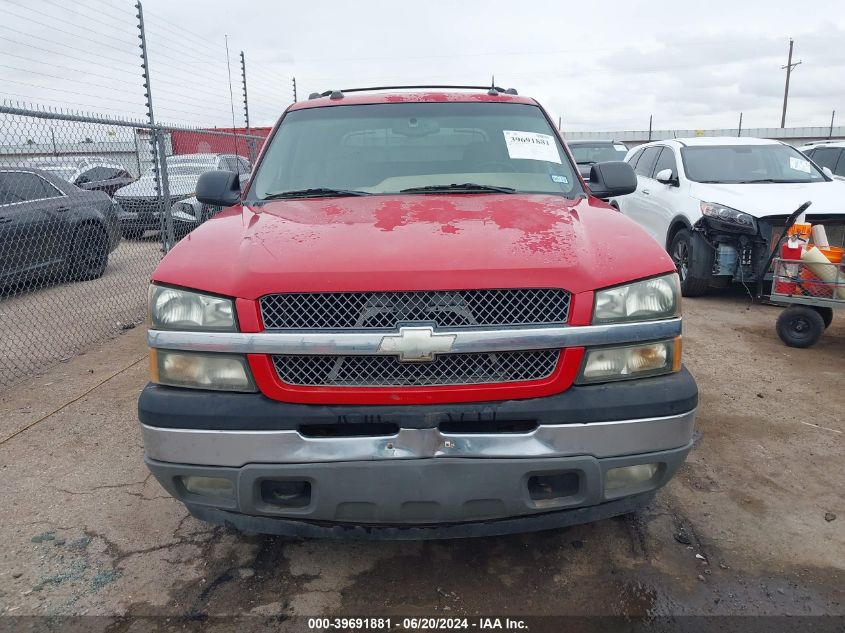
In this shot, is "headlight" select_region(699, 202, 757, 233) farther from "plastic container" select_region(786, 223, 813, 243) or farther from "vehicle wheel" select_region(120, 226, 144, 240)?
"vehicle wheel" select_region(120, 226, 144, 240)

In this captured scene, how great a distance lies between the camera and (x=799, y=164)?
299 inches

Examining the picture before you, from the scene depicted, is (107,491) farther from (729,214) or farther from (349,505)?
(729,214)

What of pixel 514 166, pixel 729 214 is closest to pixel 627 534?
pixel 514 166

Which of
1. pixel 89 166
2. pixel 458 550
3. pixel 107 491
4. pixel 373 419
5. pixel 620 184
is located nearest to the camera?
pixel 373 419

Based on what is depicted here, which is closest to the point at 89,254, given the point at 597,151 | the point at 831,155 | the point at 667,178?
Answer: the point at 667,178

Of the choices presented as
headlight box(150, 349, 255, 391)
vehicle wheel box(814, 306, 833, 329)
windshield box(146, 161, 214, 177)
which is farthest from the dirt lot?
windshield box(146, 161, 214, 177)

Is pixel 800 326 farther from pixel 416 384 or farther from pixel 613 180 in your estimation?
pixel 416 384

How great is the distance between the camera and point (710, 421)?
3.91 m

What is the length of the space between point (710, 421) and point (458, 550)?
207cm

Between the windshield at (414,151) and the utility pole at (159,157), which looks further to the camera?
the utility pole at (159,157)

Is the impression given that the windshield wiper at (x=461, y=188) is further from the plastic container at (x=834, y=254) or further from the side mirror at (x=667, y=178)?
the side mirror at (x=667, y=178)

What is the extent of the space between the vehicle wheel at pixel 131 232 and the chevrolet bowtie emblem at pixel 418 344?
24.9 feet

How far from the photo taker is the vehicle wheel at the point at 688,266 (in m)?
7.02

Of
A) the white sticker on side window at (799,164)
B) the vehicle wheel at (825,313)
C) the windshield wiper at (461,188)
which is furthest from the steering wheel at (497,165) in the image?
the white sticker on side window at (799,164)
